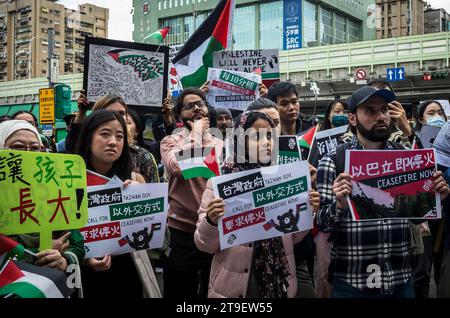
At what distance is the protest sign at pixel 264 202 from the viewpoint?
114 inches

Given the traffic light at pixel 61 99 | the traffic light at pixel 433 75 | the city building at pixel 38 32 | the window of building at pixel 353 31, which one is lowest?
the traffic light at pixel 61 99

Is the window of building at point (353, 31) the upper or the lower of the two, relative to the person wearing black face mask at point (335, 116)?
upper

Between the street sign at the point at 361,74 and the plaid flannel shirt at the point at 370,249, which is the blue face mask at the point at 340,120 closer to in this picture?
the plaid flannel shirt at the point at 370,249

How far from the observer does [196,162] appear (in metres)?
3.88

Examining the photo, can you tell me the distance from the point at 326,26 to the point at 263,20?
33.3ft

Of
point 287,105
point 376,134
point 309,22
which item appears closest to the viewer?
point 376,134

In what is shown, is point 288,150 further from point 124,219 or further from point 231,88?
point 231,88

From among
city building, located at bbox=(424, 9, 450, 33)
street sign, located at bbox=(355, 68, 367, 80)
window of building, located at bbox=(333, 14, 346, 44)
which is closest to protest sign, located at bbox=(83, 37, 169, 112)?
street sign, located at bbox=(355, 68, 367, 80)

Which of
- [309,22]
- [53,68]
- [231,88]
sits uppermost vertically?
[309,22]

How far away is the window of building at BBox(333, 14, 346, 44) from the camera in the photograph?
81062mm

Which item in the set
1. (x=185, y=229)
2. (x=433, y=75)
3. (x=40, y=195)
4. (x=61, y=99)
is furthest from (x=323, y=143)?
(x=433, y=75)

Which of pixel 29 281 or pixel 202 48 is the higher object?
pixel 202 48

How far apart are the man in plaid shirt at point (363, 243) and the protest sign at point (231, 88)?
3.09m

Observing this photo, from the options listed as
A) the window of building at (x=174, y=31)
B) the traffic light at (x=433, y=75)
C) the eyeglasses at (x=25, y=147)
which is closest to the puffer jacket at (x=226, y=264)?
the eyeglasses at (x=25, y=147)
